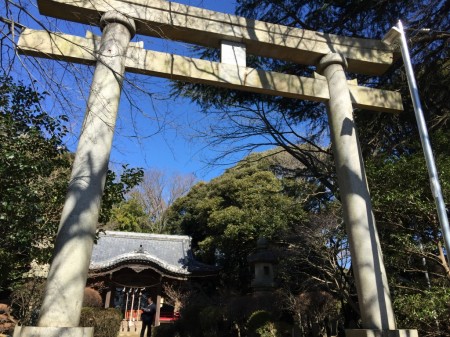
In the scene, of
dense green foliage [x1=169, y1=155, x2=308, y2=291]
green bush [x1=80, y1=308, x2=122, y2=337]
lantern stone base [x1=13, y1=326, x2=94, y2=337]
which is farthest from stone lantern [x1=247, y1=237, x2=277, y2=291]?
lantern stone base [x1=13, y1=326, x2=94, y2=337]

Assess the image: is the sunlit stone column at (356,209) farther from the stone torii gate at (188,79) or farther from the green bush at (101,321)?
the green bush at (101,321)

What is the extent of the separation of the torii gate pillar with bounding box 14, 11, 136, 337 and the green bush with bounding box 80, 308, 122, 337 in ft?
26.4

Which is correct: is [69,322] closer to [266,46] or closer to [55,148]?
[55,148]

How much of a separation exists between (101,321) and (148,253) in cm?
647

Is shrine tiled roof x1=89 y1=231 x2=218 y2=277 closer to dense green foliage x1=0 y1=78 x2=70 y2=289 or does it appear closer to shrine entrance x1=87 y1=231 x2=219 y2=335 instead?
shrine entrance x1=87 y1=231 x2=219 y2=335

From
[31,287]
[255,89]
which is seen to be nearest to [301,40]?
[255,89]

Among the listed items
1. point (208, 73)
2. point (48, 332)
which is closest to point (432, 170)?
point (208, 73)

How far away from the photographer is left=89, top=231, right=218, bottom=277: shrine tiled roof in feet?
52.3

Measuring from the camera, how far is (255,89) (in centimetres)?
493

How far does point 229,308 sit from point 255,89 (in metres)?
7.17

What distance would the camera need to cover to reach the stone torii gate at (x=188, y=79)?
3.43m

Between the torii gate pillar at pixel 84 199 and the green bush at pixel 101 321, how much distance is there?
317 inches

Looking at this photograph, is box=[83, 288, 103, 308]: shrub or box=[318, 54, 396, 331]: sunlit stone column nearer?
box=[318, 54, 396, 331]: sunlit stone column

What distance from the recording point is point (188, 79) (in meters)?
4.71
